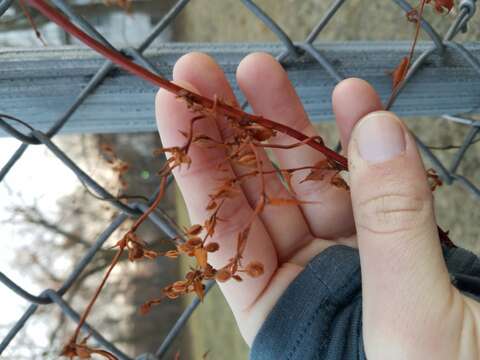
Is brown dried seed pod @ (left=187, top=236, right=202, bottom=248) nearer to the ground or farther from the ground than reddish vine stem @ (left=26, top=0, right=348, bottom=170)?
nearer to the ground

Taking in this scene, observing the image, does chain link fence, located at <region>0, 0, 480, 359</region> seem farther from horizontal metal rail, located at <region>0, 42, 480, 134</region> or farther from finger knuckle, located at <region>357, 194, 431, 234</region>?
finger knuckle, located at <region>357, 194, 431, 234</region>

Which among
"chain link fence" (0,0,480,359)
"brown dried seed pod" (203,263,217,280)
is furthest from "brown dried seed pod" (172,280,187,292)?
"chain link fence" (0,0,480,359)

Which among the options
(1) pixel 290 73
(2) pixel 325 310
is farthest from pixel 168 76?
(2) pixel 325 310

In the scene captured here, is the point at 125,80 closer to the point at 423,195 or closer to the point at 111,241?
the point at 423,195

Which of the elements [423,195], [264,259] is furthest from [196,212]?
[423,195]

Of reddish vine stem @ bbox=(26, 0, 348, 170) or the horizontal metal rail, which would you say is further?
the horizontal metal rail

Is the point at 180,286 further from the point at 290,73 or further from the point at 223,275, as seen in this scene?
the point at 290,73

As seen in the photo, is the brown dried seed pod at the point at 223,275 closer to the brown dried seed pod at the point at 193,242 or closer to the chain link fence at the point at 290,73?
the brown dried seed pod at the point at 193,242
